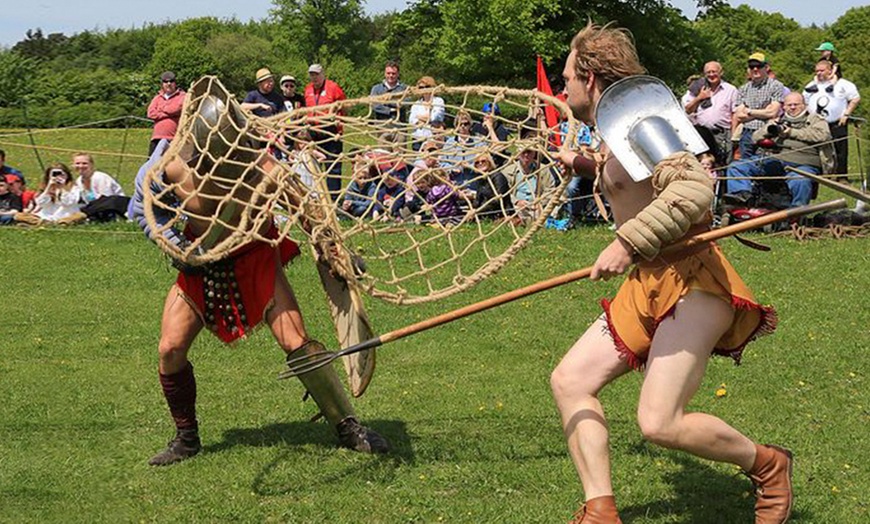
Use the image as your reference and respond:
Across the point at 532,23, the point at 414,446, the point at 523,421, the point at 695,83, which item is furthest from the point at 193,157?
the point at 532,23

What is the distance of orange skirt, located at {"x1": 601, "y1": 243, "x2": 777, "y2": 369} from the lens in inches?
158

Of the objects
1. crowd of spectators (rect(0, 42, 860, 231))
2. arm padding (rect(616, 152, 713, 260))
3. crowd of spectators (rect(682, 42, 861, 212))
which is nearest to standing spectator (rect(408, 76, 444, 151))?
crowd of spectators (rect(0, 42, 860, 231))

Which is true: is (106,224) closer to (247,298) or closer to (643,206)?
(247,298)

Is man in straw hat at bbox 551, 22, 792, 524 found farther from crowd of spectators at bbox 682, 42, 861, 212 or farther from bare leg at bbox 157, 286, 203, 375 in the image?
crowd of spectators at bbox 682, 42, 861, 212

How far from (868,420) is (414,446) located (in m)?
2.27

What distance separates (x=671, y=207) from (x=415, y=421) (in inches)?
103

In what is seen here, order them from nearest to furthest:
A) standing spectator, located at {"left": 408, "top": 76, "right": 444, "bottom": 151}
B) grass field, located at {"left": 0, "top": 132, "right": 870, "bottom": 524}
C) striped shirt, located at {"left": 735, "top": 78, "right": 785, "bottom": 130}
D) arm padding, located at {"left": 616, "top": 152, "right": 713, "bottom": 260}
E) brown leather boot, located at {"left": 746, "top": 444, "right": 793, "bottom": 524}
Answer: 1. arm padding, located at {"left": 616, "top": 152, "right": 713, "bottom": 260}
2. brown leather boot, located at {"left": 746, "top": 444, "right": 793, "bottom": 524}
3. grass field, located at {"left": 0, "top": 132, "right": 870, "bottom": 524}
4. standing spectator, located at {"left": 408, "top": 76, "right": 444, "bottom": 151}
5. striped shirt, located at {"left": 735, "top": 78, "right": 785, "bottom": 130}

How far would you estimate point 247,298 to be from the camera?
521cm

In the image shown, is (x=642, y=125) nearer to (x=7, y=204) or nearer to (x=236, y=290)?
(x=236, y=290)

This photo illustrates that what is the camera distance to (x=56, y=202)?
40.7 feet

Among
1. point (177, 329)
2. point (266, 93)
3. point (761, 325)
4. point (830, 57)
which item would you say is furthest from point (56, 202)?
point (761, 325)

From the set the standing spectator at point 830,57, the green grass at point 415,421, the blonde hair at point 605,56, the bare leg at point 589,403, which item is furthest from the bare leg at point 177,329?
the standing spectator at point 830,57

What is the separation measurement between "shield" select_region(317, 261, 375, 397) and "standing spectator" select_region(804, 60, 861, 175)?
948 centimetres

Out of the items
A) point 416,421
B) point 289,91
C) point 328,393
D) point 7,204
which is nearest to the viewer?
point 328,393
